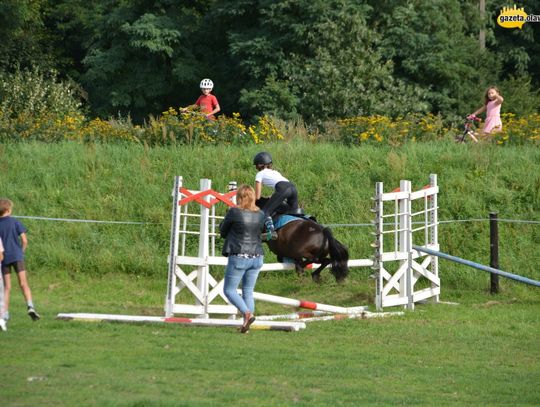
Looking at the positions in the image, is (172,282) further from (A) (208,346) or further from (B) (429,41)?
(B) (429,41)

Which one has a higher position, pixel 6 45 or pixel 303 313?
pixel 6 45

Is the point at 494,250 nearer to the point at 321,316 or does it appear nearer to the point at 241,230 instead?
the point at 321,316

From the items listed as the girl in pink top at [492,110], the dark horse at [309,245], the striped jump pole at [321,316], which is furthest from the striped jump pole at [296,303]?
the girl in pink top at [492,110]

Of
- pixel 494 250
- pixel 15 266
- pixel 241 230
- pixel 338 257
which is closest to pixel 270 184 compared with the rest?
pixel 338 257

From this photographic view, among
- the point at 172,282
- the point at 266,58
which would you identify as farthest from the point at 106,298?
the point at 266,58

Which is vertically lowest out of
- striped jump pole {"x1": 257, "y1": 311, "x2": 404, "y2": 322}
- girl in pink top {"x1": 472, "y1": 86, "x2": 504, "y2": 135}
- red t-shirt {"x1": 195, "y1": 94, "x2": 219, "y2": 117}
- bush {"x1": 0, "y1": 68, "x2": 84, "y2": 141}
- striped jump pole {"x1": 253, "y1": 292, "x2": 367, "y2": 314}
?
striped jump pole {"x1": 257, "y1": 311, "x2": 404, "y2": 322}

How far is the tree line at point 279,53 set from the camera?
3603 cm

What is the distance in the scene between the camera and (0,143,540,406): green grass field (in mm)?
11438

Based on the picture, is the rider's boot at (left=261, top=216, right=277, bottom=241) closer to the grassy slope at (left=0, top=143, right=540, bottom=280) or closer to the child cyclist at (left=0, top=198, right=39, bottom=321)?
the child cyclist at (left=0, top=198, right=39, bottom=321)

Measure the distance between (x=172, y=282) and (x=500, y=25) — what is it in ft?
103

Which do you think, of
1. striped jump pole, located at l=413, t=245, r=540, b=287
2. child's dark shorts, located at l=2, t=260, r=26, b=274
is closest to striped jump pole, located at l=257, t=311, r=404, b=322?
striped jump pole, located at l=413, t=245, r=540, b=287

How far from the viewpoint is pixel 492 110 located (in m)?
26.1

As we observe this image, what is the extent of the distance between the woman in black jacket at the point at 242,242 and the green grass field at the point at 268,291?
1.55 feet

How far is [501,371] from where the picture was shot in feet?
42.3
